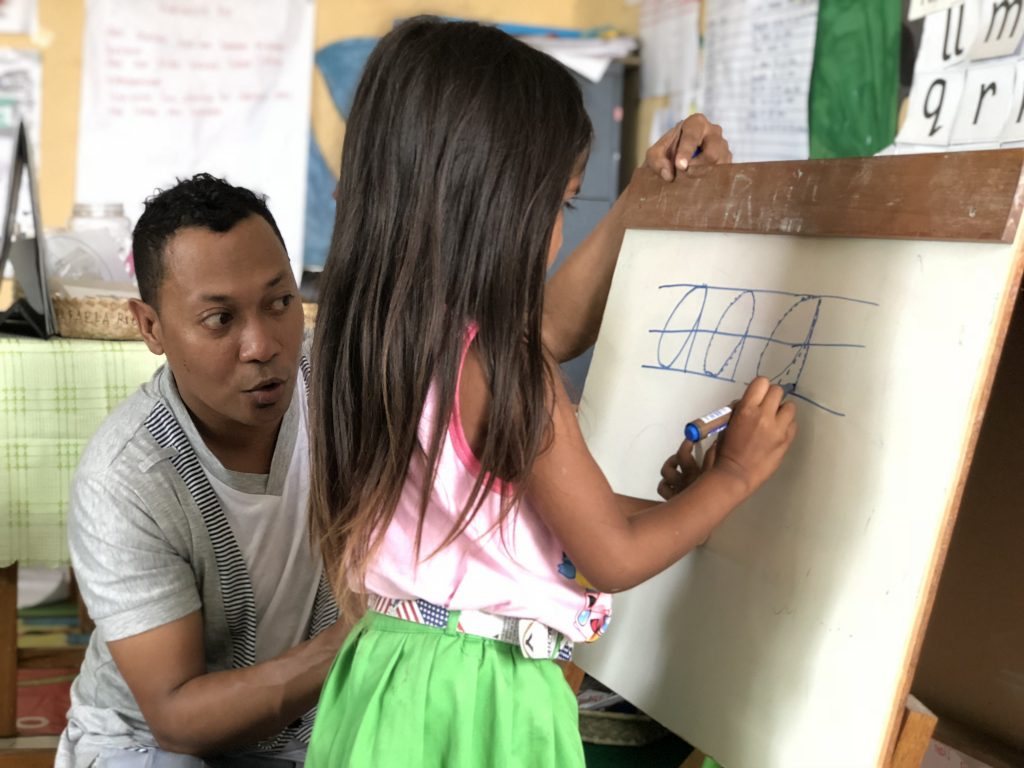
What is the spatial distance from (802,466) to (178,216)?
83cm

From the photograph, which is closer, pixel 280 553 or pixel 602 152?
pixel 280 553

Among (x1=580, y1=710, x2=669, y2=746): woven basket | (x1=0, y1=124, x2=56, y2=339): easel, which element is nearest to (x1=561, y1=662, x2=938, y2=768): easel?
(x1=580, y1=710, x2=669, y2=746): woven basket

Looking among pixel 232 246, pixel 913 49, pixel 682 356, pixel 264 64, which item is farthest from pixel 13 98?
pixel 682 356

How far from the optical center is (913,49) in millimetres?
2033

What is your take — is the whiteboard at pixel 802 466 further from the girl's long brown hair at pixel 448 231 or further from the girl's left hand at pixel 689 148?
the girl's long brown hair at pixel 448 231

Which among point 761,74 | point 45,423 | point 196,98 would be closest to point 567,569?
point 45,423

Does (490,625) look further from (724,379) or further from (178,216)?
(178,216)

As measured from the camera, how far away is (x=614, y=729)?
1342 mm

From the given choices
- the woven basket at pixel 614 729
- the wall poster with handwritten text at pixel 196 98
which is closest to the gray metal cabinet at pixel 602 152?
the wall poster with handwritten text at pixel 196 98

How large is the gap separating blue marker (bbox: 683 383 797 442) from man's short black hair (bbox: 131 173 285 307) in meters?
0.70

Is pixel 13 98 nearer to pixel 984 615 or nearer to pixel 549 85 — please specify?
pixel 549 85

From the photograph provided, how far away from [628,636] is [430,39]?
2.17 ft

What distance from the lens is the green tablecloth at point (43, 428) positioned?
5.67 feet

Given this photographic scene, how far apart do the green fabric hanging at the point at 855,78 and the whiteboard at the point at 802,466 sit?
1107mm
